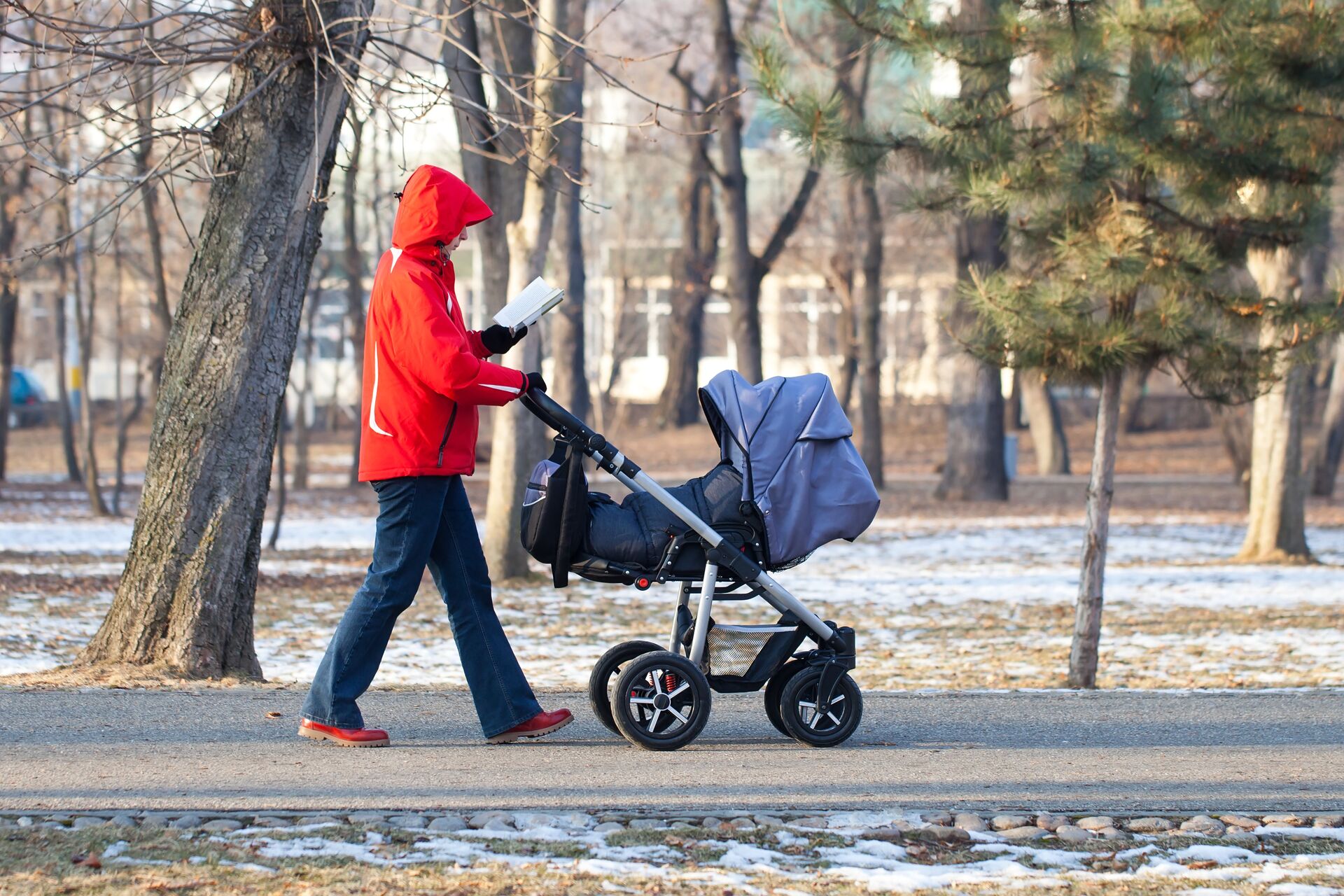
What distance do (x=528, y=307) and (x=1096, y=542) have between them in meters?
4.95

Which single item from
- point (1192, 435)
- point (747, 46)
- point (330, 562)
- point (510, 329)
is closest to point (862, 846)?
point (510, 329)

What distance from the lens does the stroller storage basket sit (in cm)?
581

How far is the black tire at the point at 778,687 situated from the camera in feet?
19.2

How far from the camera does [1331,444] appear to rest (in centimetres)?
2625

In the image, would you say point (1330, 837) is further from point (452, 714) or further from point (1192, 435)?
point (1192, 435)

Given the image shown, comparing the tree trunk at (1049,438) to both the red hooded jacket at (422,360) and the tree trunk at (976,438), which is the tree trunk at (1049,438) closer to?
the tree trunk at (976,438)

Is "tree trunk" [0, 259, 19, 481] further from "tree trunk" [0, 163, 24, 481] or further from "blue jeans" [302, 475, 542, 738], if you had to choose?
"blue jeans" [302, 475, 542, 738]

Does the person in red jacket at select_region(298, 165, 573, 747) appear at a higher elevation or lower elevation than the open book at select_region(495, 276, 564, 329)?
lower

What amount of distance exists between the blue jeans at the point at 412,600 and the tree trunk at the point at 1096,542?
4439mm

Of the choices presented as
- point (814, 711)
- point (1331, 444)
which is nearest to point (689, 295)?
point (1331, 444)

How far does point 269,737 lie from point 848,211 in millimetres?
23876

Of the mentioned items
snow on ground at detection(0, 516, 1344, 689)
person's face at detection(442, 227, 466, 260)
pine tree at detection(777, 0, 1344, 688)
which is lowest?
snow on ground at detection(0, 516, 1344, 689)

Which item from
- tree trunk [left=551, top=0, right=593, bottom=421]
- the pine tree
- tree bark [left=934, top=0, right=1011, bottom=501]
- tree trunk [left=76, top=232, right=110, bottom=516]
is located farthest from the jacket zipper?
tree bark [left=934, top=0, right=1011, bottom=501]

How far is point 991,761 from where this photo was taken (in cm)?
559
